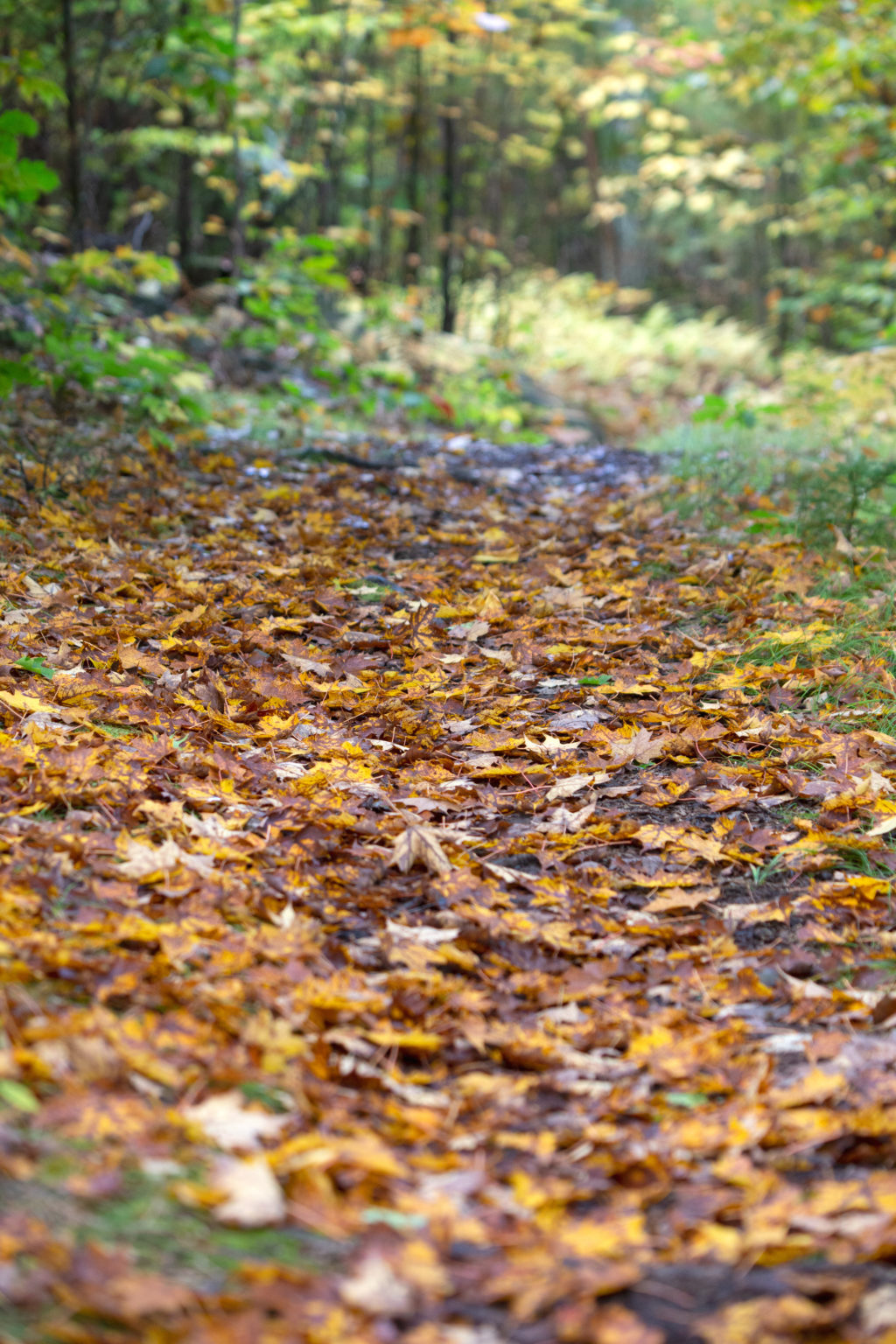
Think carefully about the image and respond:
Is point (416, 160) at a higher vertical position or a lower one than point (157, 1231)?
higher

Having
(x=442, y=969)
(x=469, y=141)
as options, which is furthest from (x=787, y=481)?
(x=469, y=141)

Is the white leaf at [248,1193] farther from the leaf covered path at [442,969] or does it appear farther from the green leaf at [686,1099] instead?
the green leaf at [686,1099]

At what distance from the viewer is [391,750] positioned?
3121 mm

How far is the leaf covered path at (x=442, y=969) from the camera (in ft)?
4.33

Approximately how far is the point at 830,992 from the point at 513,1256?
0.98m

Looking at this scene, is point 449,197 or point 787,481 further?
point 449,197

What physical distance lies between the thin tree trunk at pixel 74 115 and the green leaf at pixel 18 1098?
6.72 m

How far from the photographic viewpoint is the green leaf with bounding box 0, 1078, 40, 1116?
1413mm

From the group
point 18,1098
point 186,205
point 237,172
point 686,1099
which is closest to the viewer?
point 18,1098

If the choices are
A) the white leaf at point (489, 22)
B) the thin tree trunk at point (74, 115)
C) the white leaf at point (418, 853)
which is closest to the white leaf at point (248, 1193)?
the white leaf at point (418, 853)

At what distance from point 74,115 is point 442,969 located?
7.22m

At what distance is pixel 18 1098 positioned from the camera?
1415 millimetres

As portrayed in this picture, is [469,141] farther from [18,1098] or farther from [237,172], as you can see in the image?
[18,1098]

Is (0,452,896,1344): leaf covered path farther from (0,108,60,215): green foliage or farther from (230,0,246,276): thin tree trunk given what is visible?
(230,0,246,276): thin tree trunk
